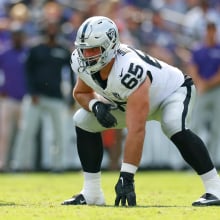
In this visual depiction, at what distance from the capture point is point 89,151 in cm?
726

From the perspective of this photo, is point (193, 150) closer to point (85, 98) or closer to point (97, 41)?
point (85, 98)

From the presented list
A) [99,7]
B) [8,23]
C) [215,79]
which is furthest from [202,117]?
[8,23]

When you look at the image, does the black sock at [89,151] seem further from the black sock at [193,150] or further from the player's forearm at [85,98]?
the black sock at [193,150]

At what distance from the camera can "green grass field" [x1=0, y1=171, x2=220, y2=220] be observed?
20.2 ft

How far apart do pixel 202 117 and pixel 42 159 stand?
Answer: 9.34ft

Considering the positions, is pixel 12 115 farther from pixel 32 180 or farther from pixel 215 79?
pixel 215 79

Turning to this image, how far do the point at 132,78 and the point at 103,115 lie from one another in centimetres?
44

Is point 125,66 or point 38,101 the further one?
point 38,101

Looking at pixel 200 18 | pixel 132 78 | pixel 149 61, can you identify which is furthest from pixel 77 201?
pixel 200 18

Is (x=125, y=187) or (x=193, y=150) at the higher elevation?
(x=193, y=150)

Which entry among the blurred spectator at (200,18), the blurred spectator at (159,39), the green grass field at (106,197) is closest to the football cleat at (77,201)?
the green grass field at (106,197)

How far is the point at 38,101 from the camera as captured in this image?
13.2m

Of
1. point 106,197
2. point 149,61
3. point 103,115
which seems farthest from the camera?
point 106,197

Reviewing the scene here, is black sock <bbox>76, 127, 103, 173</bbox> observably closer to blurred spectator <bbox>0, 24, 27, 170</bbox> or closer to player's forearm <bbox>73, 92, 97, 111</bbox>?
player's forearm <bbox>73, 92, 97, 111</bbox>
